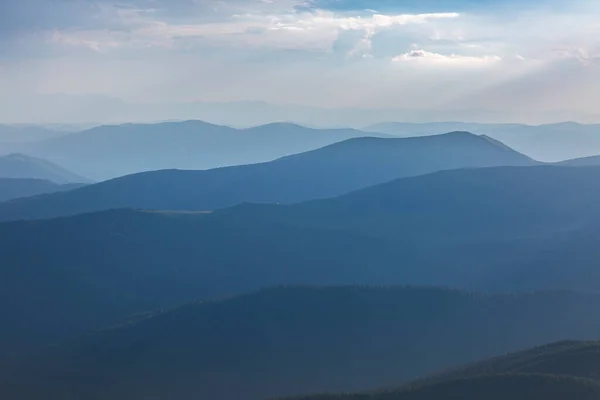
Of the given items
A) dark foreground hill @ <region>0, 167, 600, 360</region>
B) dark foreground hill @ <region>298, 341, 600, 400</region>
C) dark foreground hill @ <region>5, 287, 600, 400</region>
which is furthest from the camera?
dark foreground hill @ <region>0, 167, 600, 360</region>

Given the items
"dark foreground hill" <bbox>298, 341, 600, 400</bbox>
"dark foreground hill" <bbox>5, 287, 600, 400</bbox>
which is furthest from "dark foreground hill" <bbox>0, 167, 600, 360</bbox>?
"dark foreground hill" <bbox>298, 341, 600, 400</bbox>

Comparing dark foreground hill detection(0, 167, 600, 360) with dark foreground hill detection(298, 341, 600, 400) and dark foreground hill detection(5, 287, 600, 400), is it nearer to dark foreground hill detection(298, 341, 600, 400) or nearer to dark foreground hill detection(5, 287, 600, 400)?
dark foreground hill detection(5, 287, 600, 400)

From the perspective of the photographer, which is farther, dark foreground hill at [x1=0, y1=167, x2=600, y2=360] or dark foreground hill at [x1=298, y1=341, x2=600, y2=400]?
dark foreground hill at [x1=0, y1=167, x2=600, y2=360]

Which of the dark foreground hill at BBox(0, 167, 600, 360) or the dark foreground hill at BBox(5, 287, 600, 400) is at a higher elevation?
the dark foreground hill at BBox(0, 167, 600, 360)

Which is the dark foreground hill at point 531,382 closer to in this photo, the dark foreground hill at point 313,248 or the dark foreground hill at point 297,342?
the dark foreground hill at point 297,342

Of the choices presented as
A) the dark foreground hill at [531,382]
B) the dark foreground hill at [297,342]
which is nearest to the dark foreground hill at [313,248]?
the dark foreground hill at [297,342]

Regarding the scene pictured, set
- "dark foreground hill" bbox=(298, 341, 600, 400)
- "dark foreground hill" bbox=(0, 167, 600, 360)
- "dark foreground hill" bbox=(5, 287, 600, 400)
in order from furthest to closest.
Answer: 1. "dark foreground hill" bbox=(0, 167, 600, 360)
2. "dark foreground hill" bbox=(5, 287, 600, 400)
3. "dark foreground hill" bbox=(298, 341, 600, 400)
